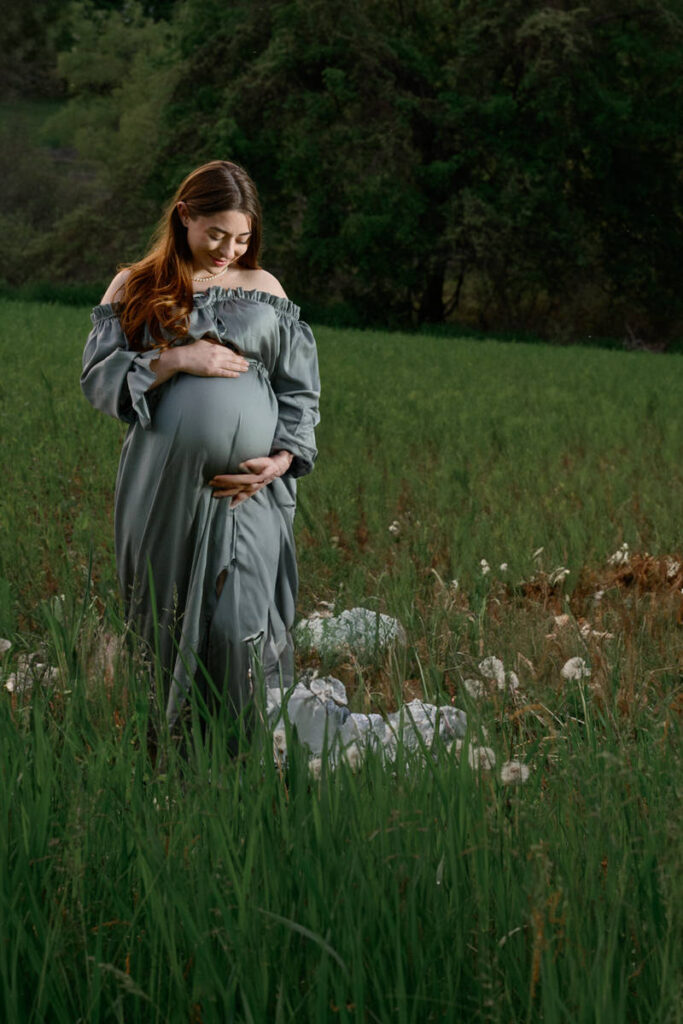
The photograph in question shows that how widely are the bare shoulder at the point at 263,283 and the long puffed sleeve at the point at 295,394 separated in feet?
0.34

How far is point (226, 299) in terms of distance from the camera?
3430 millimetres

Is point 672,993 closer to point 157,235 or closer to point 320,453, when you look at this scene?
point 157,235

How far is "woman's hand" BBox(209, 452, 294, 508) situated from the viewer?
3.34 metres

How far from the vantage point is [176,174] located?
1219 inches

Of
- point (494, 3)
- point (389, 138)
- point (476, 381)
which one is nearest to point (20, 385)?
point (476, 381)

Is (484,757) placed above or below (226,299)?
below

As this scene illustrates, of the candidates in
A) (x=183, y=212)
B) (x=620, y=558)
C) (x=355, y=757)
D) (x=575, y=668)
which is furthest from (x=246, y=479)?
(x=620, y=558)

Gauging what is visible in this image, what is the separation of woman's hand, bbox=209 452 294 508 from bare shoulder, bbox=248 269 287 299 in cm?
50

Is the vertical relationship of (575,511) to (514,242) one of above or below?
below

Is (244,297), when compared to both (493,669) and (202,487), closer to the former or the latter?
(202,487)

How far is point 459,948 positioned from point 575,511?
5.48 meters

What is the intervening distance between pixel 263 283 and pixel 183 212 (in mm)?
322

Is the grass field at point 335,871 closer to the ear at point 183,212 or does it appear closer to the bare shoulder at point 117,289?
the bare shoulder at point 117,289

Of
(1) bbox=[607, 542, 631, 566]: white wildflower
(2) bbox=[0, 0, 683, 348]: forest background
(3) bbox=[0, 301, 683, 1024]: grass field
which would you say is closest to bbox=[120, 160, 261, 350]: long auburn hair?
(3) bbox=[0, 301, 683, 1024]: grass field
